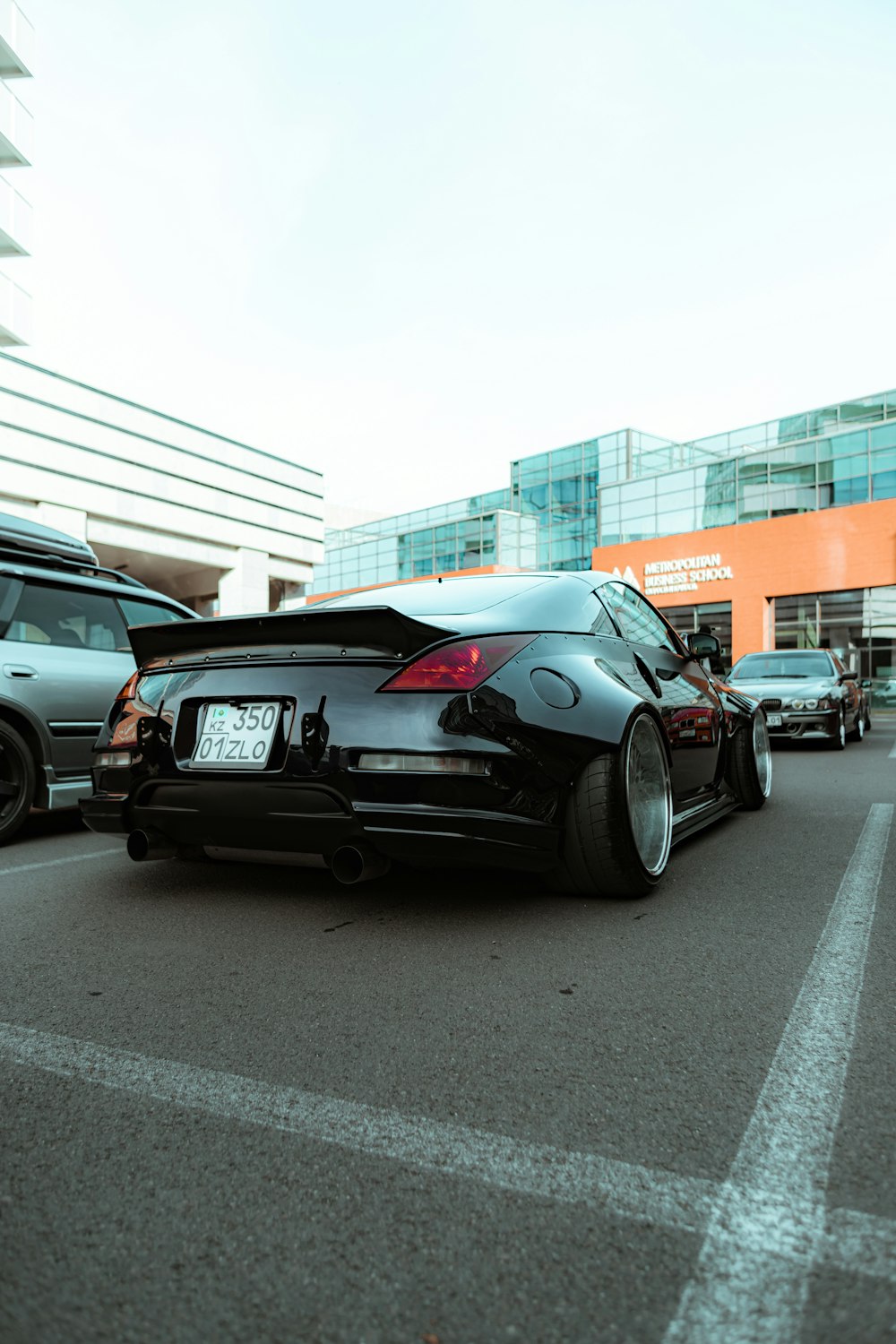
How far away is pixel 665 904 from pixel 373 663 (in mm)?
1424

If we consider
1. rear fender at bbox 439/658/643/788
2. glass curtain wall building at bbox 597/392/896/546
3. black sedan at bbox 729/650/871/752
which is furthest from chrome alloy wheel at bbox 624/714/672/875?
glass curtain wall building at bbox 597/392/896/546

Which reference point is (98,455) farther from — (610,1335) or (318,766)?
(610,1335)

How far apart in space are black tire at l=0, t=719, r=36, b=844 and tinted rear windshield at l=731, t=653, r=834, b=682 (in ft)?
34.7

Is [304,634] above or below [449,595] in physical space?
below

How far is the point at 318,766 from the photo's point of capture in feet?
10.0

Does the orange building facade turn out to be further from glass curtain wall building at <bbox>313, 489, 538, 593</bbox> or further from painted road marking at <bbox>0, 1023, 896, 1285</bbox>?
painted road marking at <bbox>0, 1023, 896, 1285</bbox>

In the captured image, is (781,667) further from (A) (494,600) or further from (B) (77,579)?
(A) (494,600)

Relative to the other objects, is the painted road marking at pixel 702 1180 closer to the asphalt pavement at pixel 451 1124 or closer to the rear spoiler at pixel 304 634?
the asphalt pavement at pixel 451 1124

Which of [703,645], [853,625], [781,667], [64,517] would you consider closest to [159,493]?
[64,517]

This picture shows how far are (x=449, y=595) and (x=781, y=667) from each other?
1114 centimetres

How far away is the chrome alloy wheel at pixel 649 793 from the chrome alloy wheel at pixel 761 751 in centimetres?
219

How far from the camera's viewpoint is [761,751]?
6.06 m

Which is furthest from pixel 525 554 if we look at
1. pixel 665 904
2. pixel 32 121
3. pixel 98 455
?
pixel 665 904

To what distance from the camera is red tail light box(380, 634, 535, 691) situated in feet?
9.94
